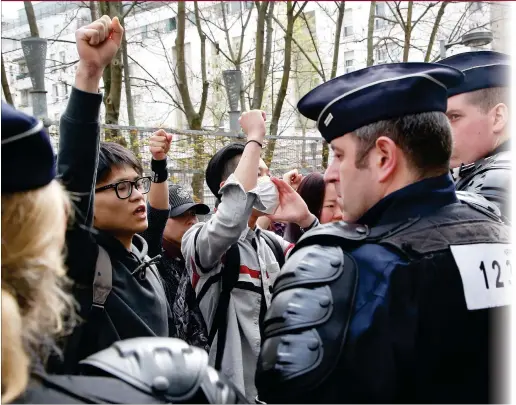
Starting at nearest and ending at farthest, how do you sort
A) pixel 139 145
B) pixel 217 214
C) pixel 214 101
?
pixel 217 214, pixel 139 145, pixel 214 101

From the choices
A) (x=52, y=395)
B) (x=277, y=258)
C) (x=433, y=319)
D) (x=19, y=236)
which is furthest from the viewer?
(x=277, y=258)

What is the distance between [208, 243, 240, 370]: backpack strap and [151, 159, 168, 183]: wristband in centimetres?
54

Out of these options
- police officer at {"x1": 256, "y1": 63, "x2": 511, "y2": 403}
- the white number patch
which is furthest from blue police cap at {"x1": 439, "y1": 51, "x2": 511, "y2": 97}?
the white number patch

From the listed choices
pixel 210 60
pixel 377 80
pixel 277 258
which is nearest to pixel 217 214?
pixel 277 258

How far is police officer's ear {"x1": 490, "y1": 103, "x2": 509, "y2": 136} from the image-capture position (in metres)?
2.43

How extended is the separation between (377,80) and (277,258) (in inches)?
60.6

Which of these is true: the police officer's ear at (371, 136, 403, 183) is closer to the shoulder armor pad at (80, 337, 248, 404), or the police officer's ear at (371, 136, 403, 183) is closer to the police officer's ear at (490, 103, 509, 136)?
A: the shoulder armor pad at (80, 337, 248, 404)

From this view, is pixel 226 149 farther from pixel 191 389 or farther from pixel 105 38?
pixel 191 389

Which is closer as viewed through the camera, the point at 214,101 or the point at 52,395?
the point at 52,395

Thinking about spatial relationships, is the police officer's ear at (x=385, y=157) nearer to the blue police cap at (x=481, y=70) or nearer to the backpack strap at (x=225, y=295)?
the blue police cap at (x=481, y=70)

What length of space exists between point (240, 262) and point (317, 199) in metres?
1.04

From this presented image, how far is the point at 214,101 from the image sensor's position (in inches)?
812

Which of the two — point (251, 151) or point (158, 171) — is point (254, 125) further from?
point (158, 171)

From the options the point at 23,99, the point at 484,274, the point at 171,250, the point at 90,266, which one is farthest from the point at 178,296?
the point at 23,99
